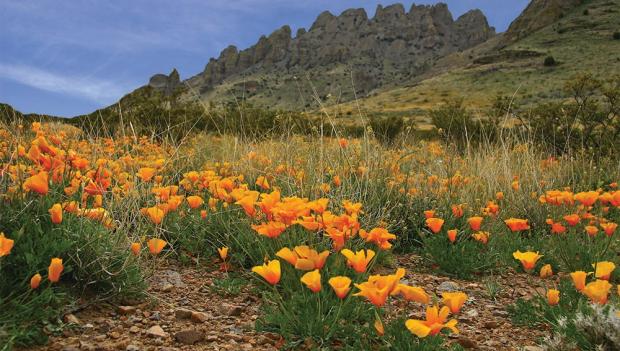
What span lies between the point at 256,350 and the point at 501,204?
3.84 meters

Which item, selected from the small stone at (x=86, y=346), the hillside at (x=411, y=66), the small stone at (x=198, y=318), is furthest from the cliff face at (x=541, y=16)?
the small stone at (x=86, y=346)

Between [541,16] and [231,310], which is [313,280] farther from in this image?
[541,16]

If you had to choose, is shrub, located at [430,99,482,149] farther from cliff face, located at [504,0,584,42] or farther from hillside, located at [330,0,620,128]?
cliff face, located at [504,0,584,42]

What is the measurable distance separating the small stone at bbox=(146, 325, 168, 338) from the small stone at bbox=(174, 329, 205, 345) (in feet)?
0.23

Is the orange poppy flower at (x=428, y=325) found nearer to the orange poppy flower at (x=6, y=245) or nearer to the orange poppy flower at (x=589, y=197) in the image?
→ the orange poppy flower at (x=6, y=245)

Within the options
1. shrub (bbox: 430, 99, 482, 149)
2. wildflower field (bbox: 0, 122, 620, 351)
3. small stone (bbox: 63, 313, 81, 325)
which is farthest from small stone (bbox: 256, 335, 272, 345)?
shrub (bbox: 430, 99, 482, 149)

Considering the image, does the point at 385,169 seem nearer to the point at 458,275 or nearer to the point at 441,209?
the point at 441,209

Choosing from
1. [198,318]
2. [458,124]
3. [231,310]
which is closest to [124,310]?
[198,318]

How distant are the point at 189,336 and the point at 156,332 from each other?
0.17m

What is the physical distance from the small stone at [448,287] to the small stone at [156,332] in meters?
1.81

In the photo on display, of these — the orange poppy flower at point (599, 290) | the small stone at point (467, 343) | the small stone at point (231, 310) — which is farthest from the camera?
the small stone at point (231, 310)

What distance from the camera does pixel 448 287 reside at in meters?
3.24

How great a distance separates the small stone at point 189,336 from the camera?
215 cm

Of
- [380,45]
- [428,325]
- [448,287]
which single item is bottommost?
[448,287]
